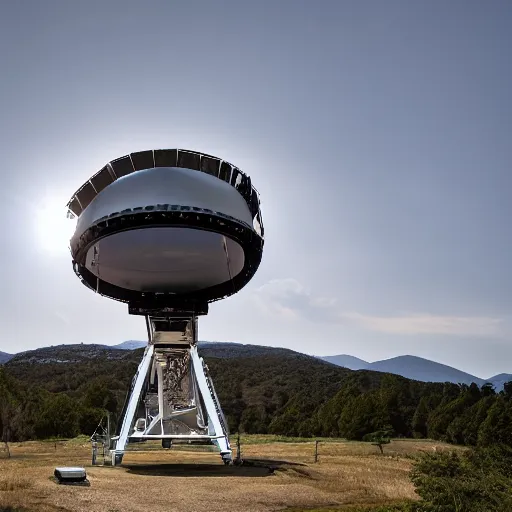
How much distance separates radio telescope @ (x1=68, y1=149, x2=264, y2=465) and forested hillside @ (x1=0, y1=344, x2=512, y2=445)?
1372 centimetres

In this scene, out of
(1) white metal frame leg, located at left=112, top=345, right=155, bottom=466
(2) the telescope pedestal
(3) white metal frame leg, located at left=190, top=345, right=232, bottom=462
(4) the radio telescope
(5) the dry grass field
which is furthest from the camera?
(2) the telescope pedestal

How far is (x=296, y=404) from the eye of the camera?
8225cm

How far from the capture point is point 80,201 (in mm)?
28344

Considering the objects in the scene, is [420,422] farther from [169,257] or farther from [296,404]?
[169,257]

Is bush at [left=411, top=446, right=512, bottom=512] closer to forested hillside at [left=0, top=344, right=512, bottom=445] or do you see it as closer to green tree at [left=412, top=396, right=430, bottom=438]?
forested hillside at [left=0, top=344, right=512, bottom=445]

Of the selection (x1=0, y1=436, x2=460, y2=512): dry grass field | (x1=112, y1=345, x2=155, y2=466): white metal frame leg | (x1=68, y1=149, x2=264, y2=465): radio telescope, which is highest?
(x1=68, y1=149, x2=264, y2=465): radio telescope

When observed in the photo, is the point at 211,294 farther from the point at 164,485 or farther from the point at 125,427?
the point at 164,485

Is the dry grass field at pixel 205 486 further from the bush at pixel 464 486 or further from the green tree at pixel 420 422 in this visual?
the green tree at pixel 420 422

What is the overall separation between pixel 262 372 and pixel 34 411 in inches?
2475

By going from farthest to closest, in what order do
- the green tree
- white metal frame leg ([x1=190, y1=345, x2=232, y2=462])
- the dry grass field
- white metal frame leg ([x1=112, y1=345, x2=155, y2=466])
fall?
the green tree → white metal frame leg ([x1=190, y1=345, x2=232, y2=462]) → white metal frame leg ([x1=112, y1=345, x2=155, y2=466]) → the dry grass field

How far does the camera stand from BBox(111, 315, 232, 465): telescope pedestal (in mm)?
28992

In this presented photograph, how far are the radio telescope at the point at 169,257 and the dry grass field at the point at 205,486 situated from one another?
2522 mm

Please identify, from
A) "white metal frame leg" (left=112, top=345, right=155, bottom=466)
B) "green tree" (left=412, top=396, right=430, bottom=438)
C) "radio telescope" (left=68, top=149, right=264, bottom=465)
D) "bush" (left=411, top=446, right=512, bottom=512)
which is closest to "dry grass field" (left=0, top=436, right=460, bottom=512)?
"white metal frame leg" (left=112, top=345, right=155, bottom=466)

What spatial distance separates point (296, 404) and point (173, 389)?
53.1 meters
